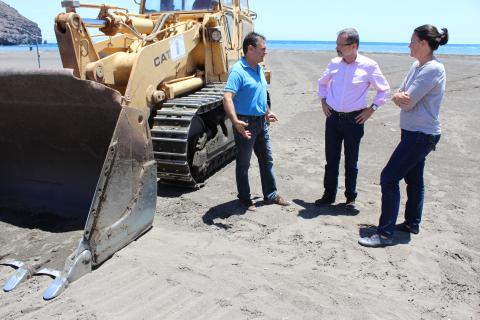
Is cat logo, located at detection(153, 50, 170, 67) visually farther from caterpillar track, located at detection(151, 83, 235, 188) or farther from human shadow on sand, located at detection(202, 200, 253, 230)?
human shadow on sand, located at detection(202, 200, 253, 230)

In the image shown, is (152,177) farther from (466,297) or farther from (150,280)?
(466,297)

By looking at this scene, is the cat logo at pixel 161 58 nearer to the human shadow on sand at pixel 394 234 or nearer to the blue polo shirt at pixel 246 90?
the blue polo shirt at pixel 246 90

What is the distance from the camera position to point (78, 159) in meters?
4.73

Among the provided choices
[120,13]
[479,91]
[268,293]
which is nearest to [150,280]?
[268,293]

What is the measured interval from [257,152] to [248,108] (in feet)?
1.94

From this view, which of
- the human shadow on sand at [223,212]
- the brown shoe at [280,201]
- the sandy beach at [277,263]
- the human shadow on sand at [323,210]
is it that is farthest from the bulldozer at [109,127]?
the human shadow on sand at [323,210]

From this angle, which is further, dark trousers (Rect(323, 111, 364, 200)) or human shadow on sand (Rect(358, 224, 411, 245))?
dark trousers (Rect(323, 111, 364, 200))

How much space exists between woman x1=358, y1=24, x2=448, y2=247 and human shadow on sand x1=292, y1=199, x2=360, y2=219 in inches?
26.7

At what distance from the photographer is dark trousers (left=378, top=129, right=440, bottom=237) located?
4.05 meters

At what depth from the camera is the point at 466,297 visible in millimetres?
3426

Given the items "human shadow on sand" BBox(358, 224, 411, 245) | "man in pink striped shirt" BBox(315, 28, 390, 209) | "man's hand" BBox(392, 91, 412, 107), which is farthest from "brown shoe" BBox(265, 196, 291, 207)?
"man's hand" BBox(392, 91, 412, 107)

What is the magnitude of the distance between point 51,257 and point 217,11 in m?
4.54

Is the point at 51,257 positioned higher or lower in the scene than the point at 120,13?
lower

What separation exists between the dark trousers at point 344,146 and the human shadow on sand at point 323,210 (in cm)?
13
